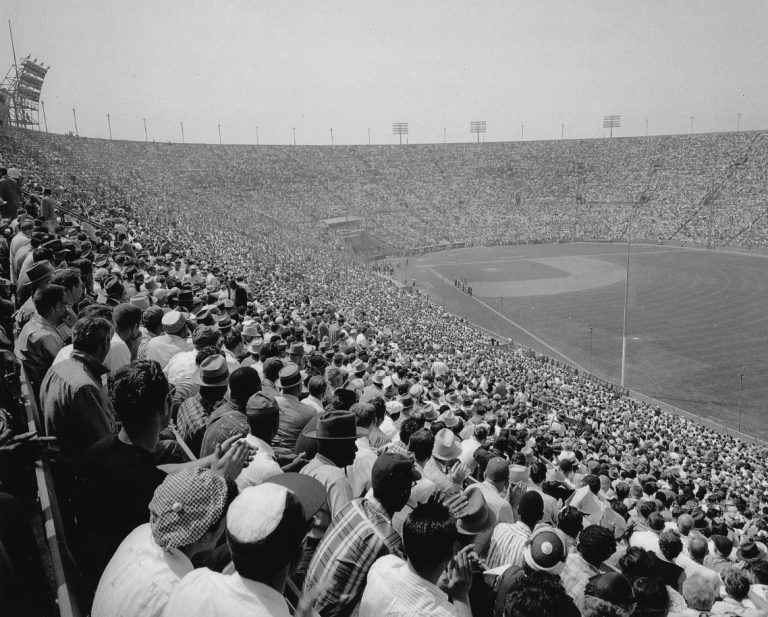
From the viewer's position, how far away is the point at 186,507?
2770mm

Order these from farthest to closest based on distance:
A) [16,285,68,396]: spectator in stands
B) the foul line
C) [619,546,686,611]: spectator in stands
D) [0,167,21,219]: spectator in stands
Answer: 1. the foul line
2. [0,167,21,219]: spectator in stands
3. [16,285,68,396]: spectator in stands
4. [619,546,686,611]: spectator in stands

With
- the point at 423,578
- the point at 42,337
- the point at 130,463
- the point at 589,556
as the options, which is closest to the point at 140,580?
the point at 130,463

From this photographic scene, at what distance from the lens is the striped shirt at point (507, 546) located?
4508 mm

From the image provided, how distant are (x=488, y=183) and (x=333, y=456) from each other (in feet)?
306

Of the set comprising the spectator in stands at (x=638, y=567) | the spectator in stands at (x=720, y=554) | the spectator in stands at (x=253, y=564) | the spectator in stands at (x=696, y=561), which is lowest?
the spectator in stands at (x=720, y=554)

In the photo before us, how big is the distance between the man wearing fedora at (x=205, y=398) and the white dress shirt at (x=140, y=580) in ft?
8.40

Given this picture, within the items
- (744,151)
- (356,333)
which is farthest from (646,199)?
(356,333)

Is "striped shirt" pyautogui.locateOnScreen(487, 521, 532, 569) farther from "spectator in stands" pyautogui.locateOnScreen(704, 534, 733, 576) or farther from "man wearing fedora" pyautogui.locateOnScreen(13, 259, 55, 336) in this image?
"man wearing fedora" pyautogui.locateOnScreen(13, 259, 55, 336)

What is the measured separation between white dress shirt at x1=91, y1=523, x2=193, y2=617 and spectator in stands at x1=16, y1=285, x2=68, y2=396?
338 centimetres

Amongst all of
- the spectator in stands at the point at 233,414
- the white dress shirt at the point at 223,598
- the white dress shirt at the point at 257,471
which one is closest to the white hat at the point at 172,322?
the spectator in stands at the point at 233,414

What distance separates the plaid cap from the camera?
2.72 m

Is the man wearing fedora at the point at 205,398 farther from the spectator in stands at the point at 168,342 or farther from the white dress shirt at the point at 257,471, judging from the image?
the spectator in stands at the point at 168,342

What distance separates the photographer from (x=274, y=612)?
95.1 inches

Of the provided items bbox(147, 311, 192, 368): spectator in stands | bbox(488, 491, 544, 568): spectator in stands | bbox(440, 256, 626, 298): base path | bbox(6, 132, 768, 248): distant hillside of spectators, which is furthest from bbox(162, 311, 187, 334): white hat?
bbox(6, 132, 768, 248): distant hillside of spectators
